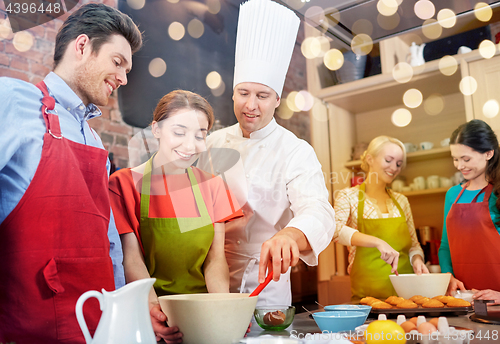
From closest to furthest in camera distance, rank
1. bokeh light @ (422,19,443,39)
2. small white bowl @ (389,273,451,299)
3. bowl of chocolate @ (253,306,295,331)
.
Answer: bowl of chocolate @ (253,306,295,331) → small white bowl @ (389,273,451,299) → bokeh light @ (422,19,443,39)

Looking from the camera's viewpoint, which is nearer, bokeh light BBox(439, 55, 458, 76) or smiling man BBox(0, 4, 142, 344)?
smiling man BBox(0, 4, 142, 344)

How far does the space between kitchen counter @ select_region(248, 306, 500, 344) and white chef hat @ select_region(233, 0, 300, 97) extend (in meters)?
0.88

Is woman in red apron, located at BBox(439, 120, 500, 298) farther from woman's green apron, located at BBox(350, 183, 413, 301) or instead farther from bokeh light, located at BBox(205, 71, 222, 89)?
bokeh light, located at BBox(205, 71, 222, 89)

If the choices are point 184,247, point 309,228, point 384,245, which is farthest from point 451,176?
point 184,247

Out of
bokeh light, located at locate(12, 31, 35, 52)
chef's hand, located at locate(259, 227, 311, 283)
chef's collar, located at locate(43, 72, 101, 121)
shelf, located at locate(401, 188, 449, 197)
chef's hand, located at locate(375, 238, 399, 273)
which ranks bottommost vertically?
Result: chef's hand, located at locate(375, 238, 399, 273)

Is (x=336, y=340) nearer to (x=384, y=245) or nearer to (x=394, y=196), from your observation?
(x=384, y=245)

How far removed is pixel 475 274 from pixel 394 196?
60 centimetres

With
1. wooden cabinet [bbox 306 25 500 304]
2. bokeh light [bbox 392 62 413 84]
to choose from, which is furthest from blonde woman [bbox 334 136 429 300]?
bokeh light [bbox 392 62 413 84]

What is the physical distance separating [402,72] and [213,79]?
5.25 ft

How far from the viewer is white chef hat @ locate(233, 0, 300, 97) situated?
1515mm

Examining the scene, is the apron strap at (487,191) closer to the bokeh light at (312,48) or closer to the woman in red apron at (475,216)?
the woman in red apron at (475,216)

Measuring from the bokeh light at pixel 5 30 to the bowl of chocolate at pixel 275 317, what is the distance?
5.09 feet

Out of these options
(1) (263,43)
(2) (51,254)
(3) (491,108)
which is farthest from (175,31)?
(3) (491,108)

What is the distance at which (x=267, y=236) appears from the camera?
1.48m
